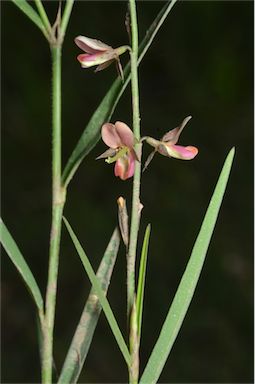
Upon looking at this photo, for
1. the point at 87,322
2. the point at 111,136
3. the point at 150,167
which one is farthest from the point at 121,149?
the point at 150,167

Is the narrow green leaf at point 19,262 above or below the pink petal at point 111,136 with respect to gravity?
below

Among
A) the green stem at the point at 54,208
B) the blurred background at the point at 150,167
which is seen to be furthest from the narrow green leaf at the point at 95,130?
the blurred background at the point at 150,167

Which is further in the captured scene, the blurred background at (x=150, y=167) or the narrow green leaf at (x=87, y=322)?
the blurred background at (x=150, y=167)

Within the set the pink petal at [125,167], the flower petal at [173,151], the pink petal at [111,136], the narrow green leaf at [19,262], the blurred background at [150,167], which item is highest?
the pink petal at [111,136]

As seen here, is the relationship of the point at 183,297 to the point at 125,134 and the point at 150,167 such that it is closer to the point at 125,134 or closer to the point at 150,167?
the point at 125,134

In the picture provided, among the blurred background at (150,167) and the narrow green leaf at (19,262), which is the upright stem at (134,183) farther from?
the blurred background at (150,167)

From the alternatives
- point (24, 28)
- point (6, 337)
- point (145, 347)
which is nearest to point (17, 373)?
point (6, 337)

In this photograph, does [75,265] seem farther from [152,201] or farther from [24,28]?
[24,28]

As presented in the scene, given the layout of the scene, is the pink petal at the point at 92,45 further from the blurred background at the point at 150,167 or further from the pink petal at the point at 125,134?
the blurred background at the point at 150,167

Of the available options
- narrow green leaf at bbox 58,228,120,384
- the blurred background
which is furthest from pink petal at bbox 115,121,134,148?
the blurred background
